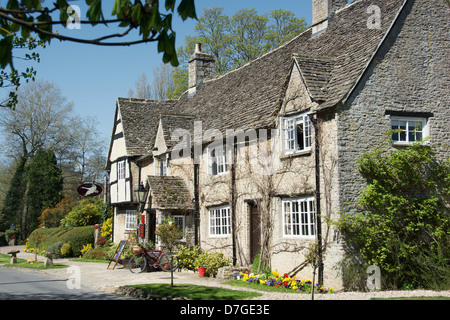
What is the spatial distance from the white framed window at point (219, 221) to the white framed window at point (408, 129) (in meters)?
7.63

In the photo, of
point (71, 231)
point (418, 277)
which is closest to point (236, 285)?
point (418, 277)

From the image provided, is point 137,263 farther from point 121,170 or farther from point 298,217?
point 121,170

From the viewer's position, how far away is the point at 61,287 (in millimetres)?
15711

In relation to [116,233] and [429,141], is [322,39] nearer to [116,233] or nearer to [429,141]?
[429,141]

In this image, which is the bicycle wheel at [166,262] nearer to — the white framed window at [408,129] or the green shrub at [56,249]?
the white framed window at [408,129]

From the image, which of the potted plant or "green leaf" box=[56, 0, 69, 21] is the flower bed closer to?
the potted plant

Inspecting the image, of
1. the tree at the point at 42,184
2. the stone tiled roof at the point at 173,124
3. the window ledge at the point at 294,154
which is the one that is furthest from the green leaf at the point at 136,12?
the tree at the point at 42,184

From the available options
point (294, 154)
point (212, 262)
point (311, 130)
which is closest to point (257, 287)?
point (212, 262)

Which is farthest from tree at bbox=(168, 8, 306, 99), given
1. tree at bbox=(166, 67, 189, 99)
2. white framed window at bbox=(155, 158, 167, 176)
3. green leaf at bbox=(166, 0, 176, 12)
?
green leaf at bbox=(166, 0, 176, 12)

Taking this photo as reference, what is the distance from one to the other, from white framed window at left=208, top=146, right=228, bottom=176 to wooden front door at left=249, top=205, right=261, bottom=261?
264 cm

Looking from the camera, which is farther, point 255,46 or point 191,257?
point 255,46

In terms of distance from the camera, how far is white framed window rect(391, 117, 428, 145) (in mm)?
15398

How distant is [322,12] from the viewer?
20.6 metres
